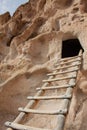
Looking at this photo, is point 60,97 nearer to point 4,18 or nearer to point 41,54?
point 41,54

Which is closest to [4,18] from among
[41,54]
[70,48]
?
[70,48]

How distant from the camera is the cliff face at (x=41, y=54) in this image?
3.29m

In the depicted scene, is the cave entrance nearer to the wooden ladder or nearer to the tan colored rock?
the wooden ladder

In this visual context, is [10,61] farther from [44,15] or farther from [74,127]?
[74,127]

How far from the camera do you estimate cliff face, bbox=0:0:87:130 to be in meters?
3.29

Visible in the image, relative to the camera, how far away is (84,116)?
276cm

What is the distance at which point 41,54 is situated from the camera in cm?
367

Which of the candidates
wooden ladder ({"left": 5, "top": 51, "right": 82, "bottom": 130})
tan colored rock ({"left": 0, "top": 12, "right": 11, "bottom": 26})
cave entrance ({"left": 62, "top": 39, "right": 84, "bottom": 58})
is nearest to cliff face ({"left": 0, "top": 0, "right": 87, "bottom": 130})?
wooden ladder ({"left": 5, "top": 51, "right": 82, "bottom": 130})

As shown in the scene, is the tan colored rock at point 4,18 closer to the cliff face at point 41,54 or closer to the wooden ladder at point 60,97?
the cliff face at point 41,54

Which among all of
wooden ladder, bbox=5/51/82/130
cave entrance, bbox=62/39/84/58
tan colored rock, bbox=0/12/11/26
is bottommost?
wooden ladder, bbox=5/51/82/130

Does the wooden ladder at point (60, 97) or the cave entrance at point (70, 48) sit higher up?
the cave entrance at point (70, 48)

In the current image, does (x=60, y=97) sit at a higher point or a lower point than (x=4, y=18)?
lower

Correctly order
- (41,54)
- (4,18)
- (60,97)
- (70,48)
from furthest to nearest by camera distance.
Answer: (4,18) → (70,48) → (41,54) → (60,97)

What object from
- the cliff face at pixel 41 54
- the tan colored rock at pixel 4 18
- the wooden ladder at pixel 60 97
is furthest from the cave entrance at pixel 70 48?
the tan colored rock at pixel 4 18
